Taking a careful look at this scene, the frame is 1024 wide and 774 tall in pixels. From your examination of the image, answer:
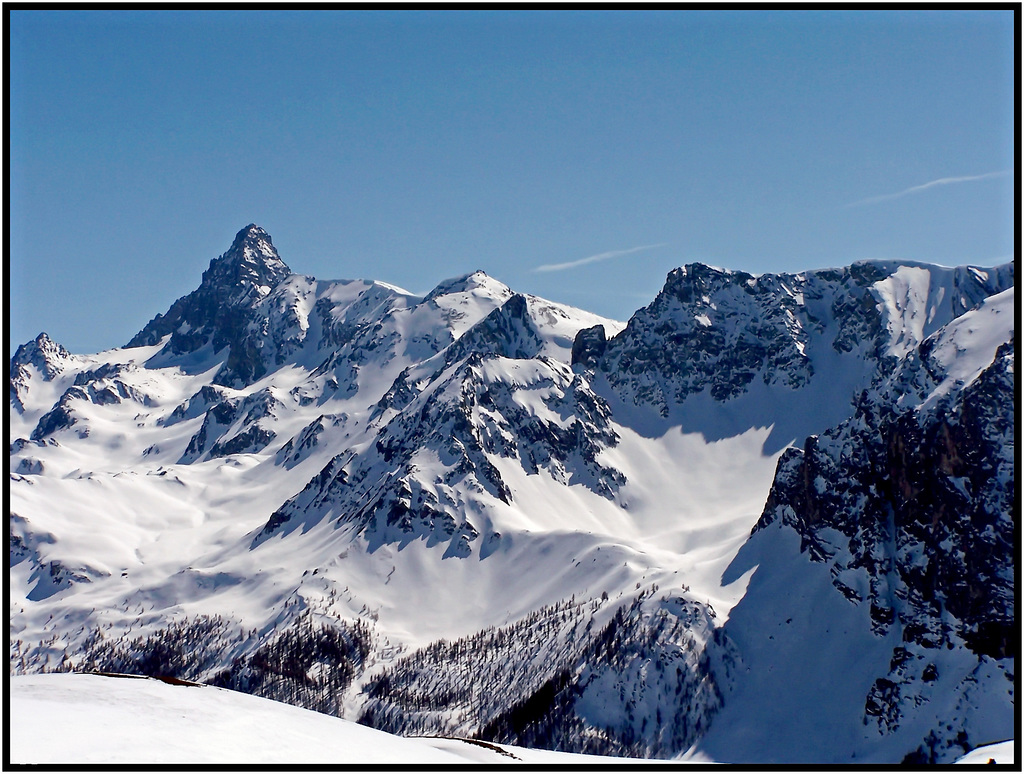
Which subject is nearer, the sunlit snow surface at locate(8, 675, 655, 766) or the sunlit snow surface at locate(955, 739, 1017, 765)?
the sunlit snow surface at locate(8, 675, 655, 766)

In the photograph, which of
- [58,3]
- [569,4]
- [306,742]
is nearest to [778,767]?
[306,742]

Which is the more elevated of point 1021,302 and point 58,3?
point 58,3

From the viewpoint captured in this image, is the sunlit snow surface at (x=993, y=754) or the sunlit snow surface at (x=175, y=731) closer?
the sunlit snow surface at (x=175, y=731)

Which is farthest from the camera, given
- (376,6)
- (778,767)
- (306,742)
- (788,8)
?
(788,8)

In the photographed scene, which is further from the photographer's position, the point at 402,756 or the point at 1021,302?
the point at 1021,302

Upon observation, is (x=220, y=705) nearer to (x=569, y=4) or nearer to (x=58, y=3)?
(x=58, y=3)

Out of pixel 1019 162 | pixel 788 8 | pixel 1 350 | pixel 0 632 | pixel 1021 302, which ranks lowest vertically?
pixel 0 632

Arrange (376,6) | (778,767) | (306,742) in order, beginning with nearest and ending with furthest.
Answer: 1. (778,767)
2. (306,742)
3. (376,6)

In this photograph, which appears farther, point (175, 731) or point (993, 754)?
point (993, 754)
